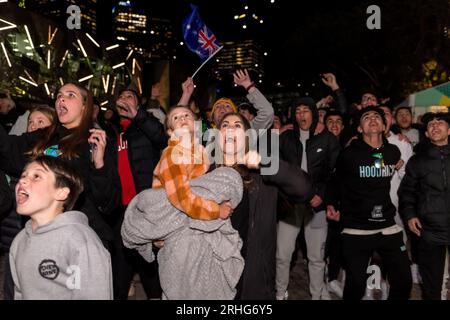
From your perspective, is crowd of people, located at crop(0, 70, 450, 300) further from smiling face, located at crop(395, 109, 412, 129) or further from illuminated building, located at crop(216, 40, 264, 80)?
illuminated building, located at crop(216, 40, 264, 80)

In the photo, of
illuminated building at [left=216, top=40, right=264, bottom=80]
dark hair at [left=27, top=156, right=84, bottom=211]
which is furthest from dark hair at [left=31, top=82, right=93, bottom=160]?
illuminated building at [left=216, top=40, right=264, bottom=80]

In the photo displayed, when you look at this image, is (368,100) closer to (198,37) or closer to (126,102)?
(126,102)

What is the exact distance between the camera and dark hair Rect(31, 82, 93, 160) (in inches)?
138

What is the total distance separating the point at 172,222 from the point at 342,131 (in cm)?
469

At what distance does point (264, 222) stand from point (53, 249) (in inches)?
58.9

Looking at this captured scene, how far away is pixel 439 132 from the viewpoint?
4.97 metres

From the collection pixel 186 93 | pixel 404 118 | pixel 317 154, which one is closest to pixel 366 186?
pixel 317 154

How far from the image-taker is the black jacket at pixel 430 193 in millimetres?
4723

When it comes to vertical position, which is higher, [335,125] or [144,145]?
[335,125]

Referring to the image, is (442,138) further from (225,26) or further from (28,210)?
(225,26)

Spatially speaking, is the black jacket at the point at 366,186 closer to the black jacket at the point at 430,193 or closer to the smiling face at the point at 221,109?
the black jacket at the point at 430,193

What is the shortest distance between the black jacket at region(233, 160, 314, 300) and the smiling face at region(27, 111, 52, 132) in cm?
206

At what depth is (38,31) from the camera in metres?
13.9
